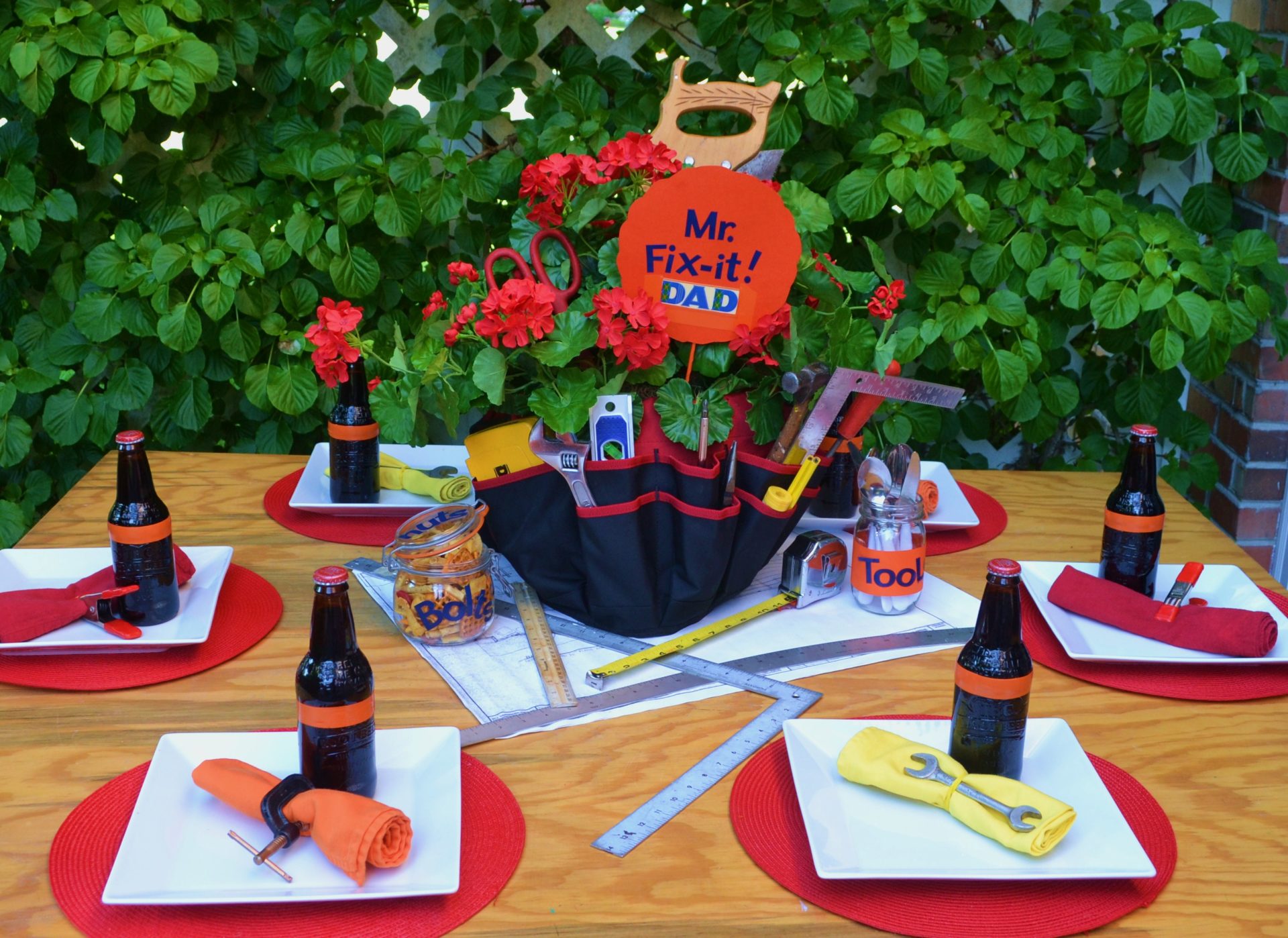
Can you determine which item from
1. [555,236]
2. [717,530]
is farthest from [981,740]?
[555,236]

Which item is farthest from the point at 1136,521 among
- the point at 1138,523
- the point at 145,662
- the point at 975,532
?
the point at 145,662

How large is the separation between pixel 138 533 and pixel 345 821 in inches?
17.4

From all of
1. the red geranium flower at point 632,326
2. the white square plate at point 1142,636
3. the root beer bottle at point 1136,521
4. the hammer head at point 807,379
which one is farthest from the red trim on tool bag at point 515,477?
the root beer bottle at point 1136,521

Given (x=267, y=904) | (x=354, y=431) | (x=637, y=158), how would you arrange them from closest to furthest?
1. (x=267, y=904)
2. (x=637, y=158)
3. (x=354, y=431)

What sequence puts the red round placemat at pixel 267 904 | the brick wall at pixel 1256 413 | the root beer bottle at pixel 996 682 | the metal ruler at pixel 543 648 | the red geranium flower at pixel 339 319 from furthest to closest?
the brick wall at pixel 1256 413
the red geranium flower at pixel 339 319
the metal ruler at pixel 543 648
the root beer bottle at pixel 996 682
the red round placemat at pixel 267 904

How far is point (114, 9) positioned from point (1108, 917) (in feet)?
6.28

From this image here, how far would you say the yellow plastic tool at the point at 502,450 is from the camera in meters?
1.17

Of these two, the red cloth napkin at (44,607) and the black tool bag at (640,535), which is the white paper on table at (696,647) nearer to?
the black tool bag at (640,535)

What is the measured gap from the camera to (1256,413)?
2.21 metres

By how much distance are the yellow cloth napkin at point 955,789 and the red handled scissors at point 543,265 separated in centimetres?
50

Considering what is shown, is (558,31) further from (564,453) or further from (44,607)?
(44,607)

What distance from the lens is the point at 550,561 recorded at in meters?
1.20

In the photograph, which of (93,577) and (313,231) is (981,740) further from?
(313,231)

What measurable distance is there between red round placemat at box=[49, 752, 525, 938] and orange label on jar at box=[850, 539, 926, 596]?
471 mm
